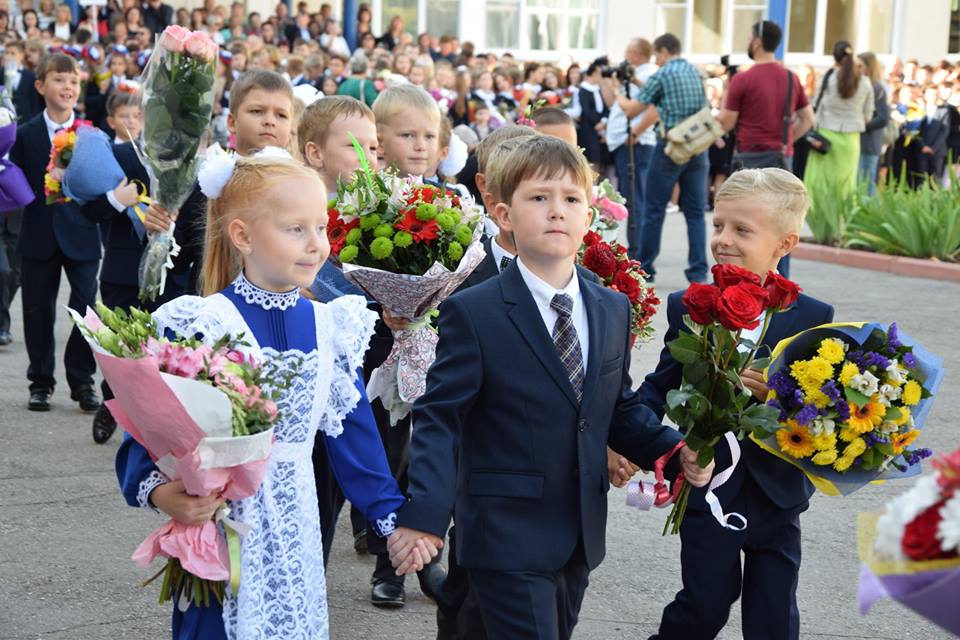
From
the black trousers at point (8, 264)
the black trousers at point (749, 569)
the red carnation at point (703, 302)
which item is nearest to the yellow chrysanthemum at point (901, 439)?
the black trousers at point (749, 569)

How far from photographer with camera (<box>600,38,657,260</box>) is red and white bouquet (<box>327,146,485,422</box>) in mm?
8453

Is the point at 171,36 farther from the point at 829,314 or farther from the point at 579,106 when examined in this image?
the point at 579,106

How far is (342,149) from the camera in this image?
5.46 metres

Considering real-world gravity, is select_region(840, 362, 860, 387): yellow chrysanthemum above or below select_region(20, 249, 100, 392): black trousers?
above

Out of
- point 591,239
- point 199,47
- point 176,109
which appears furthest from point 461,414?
point 199,47

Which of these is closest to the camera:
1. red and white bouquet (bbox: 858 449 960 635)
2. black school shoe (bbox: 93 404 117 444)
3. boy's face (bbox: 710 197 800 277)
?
red and white bouquet (bbox: 858 449 960 635)

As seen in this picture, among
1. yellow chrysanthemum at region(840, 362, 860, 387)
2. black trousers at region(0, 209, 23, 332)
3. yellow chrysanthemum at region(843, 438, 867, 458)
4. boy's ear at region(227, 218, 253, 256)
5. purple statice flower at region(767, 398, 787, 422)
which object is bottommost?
black trousers at region(0, 209, 23, 332)

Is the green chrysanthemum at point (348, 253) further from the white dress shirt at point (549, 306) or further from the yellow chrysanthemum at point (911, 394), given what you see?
the yellow chrysanthemum at point (911, 394)

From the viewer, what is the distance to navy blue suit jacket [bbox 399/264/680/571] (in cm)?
358

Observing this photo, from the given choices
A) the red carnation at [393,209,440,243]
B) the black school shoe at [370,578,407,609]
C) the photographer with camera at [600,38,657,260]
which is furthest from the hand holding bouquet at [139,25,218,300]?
the photographer with camera at [600,38,657,260]

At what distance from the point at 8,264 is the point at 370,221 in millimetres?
6183

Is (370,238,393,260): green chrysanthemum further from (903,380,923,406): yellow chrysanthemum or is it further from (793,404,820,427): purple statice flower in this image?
(903,380,923,406): yellow chrysanthemum

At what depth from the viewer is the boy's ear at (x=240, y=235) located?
12.3 ft

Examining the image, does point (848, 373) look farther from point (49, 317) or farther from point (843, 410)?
point (49, 317)
